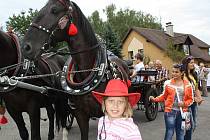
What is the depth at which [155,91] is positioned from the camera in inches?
338

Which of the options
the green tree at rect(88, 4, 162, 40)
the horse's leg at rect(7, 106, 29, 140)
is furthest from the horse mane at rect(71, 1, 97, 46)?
the green tree at rect(88, 4, 162, 40)

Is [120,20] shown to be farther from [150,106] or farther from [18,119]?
[18,119]

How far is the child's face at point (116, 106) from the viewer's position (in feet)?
7.70

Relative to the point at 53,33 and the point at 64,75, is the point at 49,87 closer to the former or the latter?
the point at 64,75

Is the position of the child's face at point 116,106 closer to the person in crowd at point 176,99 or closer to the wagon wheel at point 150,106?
the person in crowd at point 176,99

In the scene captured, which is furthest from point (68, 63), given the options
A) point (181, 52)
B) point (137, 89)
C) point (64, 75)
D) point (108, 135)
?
point (181, 52)

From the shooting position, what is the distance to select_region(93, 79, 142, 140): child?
2311 millimetres

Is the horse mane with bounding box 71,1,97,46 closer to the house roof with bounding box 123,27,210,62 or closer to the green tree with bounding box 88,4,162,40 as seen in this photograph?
the house roof with bounding box 123,27,210,62

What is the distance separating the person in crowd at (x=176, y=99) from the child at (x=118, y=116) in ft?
8.48

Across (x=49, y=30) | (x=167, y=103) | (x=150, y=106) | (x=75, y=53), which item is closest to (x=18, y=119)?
(x=75, y=53)

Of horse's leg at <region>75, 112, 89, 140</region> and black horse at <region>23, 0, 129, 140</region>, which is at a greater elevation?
black horse at <region>23, 0, 129, 140</region>

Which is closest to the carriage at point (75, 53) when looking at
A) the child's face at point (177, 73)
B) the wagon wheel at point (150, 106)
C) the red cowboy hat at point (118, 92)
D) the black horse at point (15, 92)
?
the black horse at point (15, 92)

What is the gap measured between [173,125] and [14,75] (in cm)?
233

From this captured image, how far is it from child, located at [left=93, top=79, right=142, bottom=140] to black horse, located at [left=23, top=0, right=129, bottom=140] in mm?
1561
